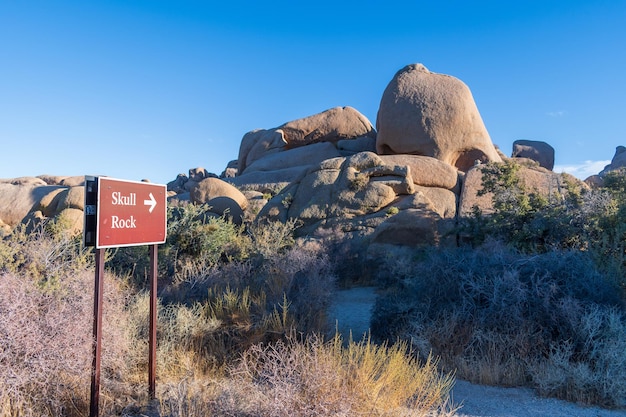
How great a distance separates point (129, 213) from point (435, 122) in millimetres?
20787

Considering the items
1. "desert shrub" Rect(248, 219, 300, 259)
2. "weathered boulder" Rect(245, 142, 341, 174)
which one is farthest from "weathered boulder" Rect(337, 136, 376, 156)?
"desert shrub" Rect(248, 219, 300, 259)

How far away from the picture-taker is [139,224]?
15.0ft

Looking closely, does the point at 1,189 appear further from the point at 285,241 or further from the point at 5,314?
the point at 5,314

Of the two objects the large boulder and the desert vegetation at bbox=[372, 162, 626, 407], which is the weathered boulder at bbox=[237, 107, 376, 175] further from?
the desert vegetation at bbox=[372, 162, 626, 407]

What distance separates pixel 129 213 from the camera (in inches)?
175

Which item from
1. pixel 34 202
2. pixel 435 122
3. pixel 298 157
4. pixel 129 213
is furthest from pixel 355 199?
pixel 34 202

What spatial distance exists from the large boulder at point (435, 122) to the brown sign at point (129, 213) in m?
19.7

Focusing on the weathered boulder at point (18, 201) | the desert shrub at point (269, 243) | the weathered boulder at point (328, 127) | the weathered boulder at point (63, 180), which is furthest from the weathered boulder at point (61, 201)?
the weathered boulder at point (63, 180)

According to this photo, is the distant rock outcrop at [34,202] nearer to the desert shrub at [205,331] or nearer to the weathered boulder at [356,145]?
the desert shrub at [205,331]

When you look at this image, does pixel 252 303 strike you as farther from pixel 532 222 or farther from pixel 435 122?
pixel 435 122

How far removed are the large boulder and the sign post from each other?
777 inches

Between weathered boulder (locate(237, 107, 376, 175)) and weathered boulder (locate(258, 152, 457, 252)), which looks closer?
weathered boulder (locate(258, 152, 457, 252))

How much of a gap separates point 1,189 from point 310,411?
27.9 m

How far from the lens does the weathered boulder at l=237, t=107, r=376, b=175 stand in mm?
32844
